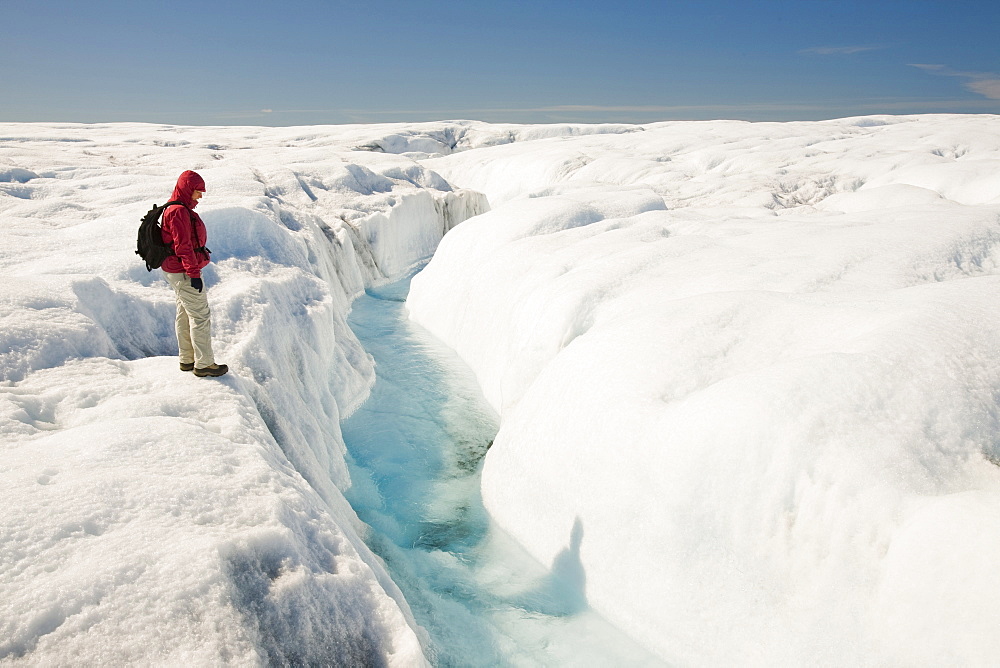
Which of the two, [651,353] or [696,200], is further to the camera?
[696,200]

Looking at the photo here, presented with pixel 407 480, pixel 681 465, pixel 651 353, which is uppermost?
pixel 651 353

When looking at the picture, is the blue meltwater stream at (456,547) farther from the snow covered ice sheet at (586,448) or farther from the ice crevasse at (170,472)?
the ice crevasse at (170,472)

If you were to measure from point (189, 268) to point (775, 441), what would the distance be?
473 centimetres

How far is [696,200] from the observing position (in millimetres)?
19297

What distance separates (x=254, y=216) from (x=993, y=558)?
9.51 m

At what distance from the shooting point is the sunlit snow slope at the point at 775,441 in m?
3.76

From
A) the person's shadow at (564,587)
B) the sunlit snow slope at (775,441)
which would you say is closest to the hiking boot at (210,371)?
the sunlit snow slope at (775,441)

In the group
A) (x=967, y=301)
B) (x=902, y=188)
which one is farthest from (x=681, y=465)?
(x=902, y=188)

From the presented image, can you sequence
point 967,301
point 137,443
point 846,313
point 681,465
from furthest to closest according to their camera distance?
point 846,313, point 967,301, point 681,465, point 137,443

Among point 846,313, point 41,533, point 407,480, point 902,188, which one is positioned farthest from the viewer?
point 902,188

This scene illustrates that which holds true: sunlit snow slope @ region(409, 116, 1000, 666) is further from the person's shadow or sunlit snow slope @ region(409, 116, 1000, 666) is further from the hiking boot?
the hiking boot

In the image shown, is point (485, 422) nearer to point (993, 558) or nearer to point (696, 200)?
point (993, 558)

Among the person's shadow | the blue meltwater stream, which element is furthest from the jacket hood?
the person's shadow

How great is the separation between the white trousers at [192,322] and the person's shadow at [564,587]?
3.70m
